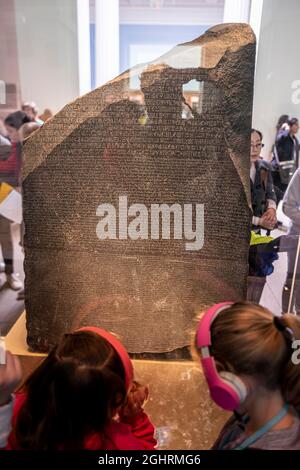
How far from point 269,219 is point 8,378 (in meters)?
1.34

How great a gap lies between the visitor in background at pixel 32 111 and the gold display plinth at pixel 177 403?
927mm

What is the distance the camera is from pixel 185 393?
1582 millimetres

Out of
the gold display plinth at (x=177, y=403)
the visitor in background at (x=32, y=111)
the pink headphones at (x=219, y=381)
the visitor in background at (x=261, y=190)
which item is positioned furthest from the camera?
the visitor in background at (x=261, y=190)

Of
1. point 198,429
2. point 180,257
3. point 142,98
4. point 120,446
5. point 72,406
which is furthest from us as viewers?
point 180,257

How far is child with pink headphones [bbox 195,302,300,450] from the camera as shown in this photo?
0.93 meters

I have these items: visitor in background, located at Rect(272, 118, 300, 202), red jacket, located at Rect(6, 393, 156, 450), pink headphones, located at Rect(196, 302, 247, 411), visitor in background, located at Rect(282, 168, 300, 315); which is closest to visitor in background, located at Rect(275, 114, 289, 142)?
visitor in background, located at Rect(272, 118, 300, 202)

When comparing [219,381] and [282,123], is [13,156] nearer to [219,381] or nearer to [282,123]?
[282,123]

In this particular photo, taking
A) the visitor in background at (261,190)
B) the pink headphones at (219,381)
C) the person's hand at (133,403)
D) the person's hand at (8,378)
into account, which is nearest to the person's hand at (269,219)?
the visitor in background at (261,190)

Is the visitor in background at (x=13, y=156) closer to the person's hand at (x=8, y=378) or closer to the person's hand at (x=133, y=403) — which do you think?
the person's hand at (x=8, y=378)

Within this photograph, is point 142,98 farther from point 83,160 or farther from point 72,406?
point 72,406

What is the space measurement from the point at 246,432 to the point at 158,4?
1.34m

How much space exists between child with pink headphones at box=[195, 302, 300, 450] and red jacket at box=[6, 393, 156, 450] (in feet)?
0.87

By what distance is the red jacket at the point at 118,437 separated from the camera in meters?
1.00
